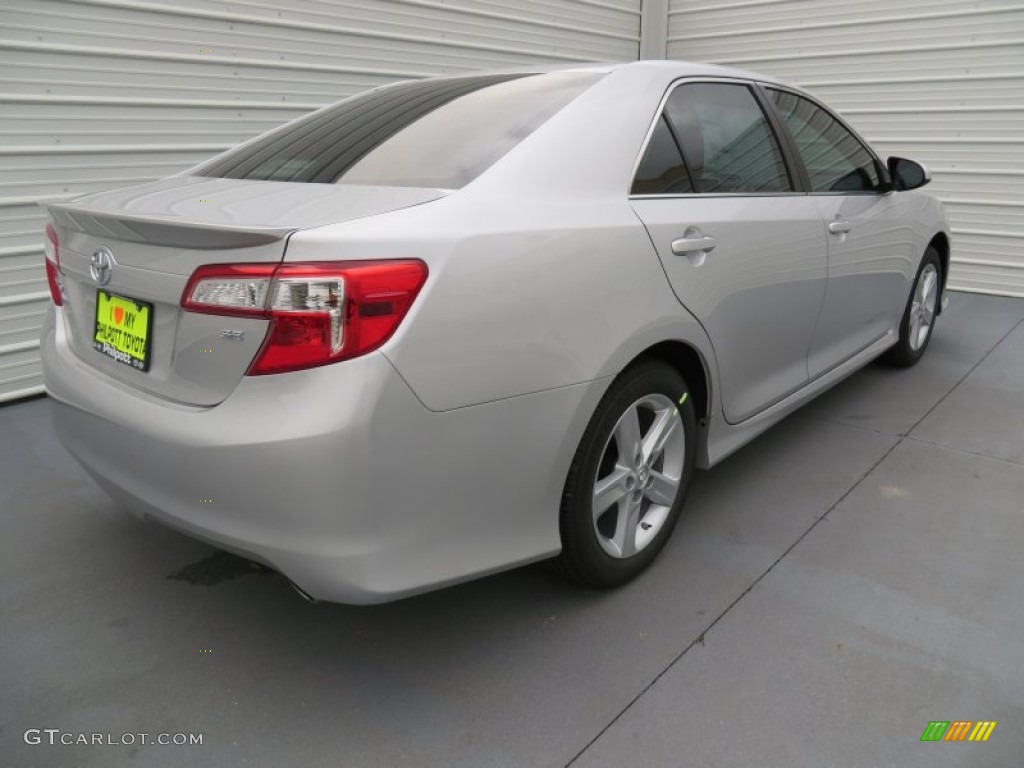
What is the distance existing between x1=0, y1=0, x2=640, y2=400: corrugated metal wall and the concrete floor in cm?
165

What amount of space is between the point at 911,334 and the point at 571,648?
10.6 feet

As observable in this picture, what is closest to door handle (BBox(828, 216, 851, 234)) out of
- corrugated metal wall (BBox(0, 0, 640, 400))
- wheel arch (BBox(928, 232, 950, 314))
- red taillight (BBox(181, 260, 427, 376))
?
wheel arch (BBox(928, 232, 950, 314))

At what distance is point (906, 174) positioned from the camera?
3.73 m

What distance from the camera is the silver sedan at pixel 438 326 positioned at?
1580 millimetres

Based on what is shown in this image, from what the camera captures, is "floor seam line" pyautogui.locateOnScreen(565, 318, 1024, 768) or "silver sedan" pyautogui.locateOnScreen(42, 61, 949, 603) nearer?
"silver sedan" pyautogui.locateOnScreen(42, 61, 949, 603)

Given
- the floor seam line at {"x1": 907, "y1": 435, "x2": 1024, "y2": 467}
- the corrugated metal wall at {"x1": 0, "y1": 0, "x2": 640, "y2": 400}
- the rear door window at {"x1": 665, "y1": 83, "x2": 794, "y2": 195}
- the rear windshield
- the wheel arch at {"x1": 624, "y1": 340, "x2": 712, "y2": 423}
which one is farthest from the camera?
the corrugated metal wall at {"x1": 0, "y1": 0, "x2": 640, "y2": 400}

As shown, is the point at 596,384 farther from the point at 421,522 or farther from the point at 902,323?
the point at 902,323

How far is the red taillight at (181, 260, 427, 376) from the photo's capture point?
155 centimetres

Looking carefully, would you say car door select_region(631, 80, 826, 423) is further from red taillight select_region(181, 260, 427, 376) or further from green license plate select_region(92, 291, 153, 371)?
green license plate select_region(92, 291, 153, 371)

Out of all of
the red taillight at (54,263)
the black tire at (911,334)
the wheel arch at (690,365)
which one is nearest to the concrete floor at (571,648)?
the wheel arch at (690,365)

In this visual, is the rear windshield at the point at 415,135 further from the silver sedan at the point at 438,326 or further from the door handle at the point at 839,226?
the door handle at the point at 839,226

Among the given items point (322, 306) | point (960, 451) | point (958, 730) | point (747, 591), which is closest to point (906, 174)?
point (960, 451)

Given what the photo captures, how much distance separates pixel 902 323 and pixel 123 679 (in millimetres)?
4011

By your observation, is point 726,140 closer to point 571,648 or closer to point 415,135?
point 415,135
